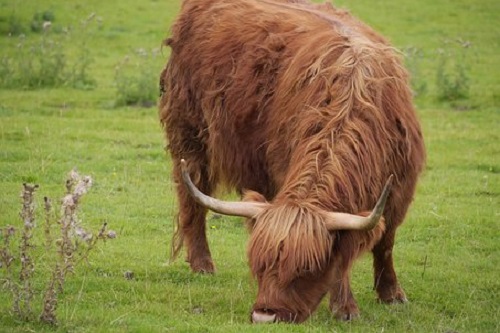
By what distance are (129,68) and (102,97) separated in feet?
7.80

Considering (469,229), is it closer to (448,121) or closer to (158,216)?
(158,216)

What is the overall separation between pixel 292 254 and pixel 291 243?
61 mm

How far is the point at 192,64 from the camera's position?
26.9ft

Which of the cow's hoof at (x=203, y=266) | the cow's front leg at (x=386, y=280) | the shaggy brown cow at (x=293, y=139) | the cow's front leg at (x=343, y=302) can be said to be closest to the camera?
the shaggy brown cow at (x=293, y=139)

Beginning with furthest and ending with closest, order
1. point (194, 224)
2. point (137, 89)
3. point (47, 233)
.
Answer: point (137, 89) → point (194, 224) → point (47, 233)

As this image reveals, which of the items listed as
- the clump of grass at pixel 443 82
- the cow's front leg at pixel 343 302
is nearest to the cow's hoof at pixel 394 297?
the cow's front leg at pixel 343 302

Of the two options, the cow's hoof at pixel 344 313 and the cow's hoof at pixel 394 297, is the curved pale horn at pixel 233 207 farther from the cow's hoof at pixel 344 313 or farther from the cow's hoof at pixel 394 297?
the cow's hoof at pixel 394 297

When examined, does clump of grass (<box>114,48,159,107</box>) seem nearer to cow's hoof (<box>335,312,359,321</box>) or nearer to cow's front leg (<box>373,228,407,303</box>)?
cow's front leg (<box>373,228,407,303</box>)

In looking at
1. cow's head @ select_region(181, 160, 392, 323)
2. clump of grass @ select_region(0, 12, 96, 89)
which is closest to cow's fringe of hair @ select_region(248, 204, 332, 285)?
cow's head @ select_region(181, 160, 392, 323)

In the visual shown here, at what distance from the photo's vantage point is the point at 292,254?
575cm

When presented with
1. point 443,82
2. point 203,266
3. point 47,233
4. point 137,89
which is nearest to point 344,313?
point 203,266

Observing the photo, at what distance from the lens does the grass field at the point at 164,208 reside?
263 inches

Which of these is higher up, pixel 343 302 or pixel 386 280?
pixel 343 302

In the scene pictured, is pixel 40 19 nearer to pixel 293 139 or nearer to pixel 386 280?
pixel 386 280
